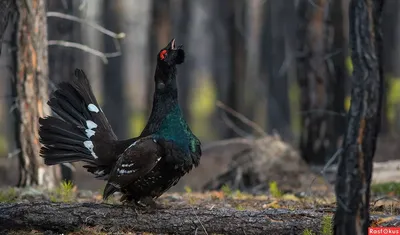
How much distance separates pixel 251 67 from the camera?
27312mm

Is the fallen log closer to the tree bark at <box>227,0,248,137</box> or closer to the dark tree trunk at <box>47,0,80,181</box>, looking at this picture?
the dark tree trunk at <box>47,0,80,181</box>

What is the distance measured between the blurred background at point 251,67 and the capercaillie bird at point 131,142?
7.14 ft

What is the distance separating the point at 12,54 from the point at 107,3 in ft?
67.9

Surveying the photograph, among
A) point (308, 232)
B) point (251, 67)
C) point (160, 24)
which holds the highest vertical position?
point (160, 24)

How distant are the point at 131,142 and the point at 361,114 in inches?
119

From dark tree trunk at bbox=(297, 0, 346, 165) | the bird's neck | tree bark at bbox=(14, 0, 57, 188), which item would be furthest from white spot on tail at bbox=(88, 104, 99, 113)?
dark tree trunk at bbox=(297, 0, 346, 165)

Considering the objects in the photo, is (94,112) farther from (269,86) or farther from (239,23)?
(269,86)

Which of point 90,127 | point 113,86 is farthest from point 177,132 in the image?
point 113,86

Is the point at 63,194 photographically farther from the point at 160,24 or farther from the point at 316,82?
the point at 160,24

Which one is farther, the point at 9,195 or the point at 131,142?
the point at 9,195

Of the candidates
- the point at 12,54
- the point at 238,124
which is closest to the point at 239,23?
the point at 238,124

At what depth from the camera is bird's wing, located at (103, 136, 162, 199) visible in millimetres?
7262

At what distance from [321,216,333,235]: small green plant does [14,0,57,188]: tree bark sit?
4.88 metres

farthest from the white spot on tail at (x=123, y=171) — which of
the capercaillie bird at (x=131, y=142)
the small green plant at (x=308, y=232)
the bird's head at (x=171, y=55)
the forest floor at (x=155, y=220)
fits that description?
the small green plant at (x=308, y=232)
